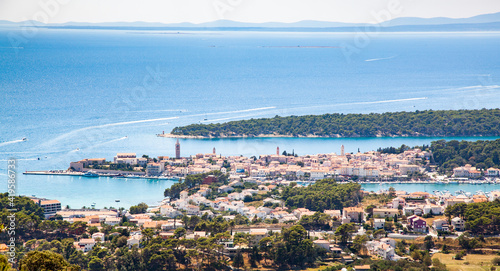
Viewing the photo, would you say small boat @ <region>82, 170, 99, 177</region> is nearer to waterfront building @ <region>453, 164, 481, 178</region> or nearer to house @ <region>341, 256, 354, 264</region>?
house @ <region>341, 256, 354, 264</region>

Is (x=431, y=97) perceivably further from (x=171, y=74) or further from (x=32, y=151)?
(x=32, y=151)

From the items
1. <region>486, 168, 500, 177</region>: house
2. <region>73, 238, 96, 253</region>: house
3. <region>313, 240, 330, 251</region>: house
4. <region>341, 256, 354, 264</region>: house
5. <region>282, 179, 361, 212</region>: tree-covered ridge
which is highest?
<region>486, 168, 500, 177</region>: house

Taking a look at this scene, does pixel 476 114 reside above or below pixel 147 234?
above

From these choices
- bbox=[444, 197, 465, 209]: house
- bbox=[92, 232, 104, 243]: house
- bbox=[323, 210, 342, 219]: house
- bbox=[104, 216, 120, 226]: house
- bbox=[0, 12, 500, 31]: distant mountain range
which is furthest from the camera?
bbox=[0, 12, 500, 31]: distant mountain range

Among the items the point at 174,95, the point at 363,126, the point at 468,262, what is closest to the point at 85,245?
the point at 468,262

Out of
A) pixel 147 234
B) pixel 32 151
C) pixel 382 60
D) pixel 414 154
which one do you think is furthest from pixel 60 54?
pixel 147 234

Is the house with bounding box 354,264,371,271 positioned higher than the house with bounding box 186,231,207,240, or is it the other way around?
the house with bounding box 186,231,207,240

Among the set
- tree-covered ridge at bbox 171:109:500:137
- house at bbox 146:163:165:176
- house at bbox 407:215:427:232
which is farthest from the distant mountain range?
house at bbox 407:215:427:232

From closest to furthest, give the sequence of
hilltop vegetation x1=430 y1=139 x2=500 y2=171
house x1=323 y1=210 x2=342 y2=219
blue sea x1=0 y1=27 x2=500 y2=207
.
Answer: house x1=323 y1=210 x2=342 y2=219 → hilltop vegetation x1=430 y1=139 x2=500 y2=171 → blue sea x1=0 y1=27 x2=500 y2=207
